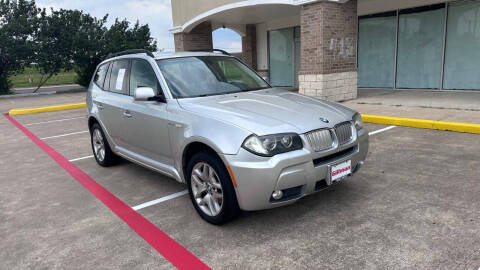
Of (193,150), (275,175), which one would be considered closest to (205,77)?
(193,150)

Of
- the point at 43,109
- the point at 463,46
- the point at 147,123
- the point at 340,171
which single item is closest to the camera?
the point at 340,171

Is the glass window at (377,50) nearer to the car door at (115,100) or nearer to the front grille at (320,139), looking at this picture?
the car door at (115,100)

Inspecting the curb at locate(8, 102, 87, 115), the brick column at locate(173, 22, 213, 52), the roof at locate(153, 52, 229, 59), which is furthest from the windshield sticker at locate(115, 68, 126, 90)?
the brick column at locate(173, 22, 213, 52)

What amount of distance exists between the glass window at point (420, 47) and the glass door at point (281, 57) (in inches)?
215

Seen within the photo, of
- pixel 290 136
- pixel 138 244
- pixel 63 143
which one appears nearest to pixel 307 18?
pixel 63 143

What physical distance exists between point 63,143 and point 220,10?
28.8ft

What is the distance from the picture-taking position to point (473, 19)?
36.7 ft

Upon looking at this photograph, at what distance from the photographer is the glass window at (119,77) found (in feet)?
16.3

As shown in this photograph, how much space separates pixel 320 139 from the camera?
3.31 metres

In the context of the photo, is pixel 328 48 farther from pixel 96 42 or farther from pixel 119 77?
pixel 96 42

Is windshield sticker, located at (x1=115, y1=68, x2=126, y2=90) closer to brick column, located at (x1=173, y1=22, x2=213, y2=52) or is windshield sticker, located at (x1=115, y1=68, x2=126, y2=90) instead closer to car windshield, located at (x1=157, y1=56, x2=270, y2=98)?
car windshield, located at (x1=157, y1=56, x2=270, y2=98)

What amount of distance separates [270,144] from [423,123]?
5428 mm

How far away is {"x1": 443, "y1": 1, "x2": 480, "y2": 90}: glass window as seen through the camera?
11219mm

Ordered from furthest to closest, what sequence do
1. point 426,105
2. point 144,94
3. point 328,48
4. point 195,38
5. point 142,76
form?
point 195,38, point 328,48, point 426,105, point 142,76, point 144,94
